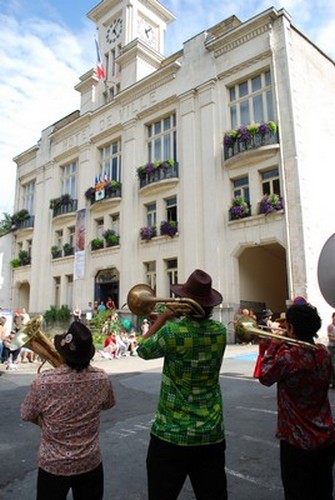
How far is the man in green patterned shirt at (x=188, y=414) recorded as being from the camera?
2.46m

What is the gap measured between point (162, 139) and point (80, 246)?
8.54m

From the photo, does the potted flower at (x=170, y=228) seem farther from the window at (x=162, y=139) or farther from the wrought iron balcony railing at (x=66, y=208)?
the wrought iron balcony railing at (x=66, y=208)

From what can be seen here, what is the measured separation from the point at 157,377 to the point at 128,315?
441 inches

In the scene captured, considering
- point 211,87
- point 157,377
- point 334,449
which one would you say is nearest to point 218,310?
point 157,377

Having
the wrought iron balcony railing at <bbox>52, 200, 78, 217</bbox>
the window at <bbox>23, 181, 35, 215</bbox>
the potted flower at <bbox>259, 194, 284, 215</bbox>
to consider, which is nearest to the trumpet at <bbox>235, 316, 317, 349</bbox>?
the potted flower at <bbox>259, 194, 284, 215</bbox>

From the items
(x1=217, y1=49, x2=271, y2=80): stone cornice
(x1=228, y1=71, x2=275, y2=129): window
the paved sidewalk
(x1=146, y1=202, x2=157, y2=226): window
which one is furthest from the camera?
(x1=146, y1=202, x2=157, y2=226): window

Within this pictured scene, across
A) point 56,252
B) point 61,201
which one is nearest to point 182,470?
point 56,252

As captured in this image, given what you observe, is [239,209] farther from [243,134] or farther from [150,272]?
[150,272]

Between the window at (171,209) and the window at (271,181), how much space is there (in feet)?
17.2

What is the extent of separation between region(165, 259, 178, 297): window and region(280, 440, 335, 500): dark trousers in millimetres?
17983

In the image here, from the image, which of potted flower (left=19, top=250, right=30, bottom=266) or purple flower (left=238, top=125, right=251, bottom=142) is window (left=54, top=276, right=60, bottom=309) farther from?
purple flower (left=238, top=125, right=251, bottom=142)

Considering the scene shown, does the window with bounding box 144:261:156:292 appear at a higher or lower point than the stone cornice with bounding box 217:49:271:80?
lower

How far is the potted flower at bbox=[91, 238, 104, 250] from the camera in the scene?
24.0 metres

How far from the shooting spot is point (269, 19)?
713 inches
